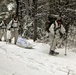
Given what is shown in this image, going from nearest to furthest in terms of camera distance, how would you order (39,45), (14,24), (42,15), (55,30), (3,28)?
(55,30)
(39,45)
(14,24)
(3,28)
(42,15)

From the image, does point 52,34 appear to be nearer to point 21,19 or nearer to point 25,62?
point 25,62

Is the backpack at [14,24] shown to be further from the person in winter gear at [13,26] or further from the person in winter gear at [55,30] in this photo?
the person in winter gear at [55,30]

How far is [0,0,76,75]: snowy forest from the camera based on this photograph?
8.59 m

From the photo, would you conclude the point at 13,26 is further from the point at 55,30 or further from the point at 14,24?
the point at 55,30

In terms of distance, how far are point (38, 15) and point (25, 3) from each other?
4.72 m

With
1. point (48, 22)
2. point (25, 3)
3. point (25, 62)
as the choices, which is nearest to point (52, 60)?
point (25, 62)

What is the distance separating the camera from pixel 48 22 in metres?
17.0

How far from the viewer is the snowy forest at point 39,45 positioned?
338 inches

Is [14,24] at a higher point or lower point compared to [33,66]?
higher

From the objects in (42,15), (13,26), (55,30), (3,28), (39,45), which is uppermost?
(42,15)

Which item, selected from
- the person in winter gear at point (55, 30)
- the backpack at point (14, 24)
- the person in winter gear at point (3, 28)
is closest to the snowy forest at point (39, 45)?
the person in winter gear at point (55, 30)

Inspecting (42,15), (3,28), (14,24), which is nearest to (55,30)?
(14,24)

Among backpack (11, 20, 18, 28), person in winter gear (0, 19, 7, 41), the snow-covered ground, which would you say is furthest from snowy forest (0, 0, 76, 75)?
person in winter gear (0, 19, 7, 41)

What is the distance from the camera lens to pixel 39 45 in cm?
1562
